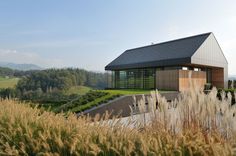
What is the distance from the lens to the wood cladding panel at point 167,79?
15.4 metres

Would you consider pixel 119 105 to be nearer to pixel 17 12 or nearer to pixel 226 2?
pixel 226 2

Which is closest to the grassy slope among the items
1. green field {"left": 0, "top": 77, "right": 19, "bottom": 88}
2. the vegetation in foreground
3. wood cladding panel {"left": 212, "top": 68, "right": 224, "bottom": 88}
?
the vegetation in foreground

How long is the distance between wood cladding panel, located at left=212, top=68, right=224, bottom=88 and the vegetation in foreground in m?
17.9

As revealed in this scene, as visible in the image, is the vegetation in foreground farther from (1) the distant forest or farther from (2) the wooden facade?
(1) the distant forest

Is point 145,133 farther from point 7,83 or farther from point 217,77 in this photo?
point 7,83

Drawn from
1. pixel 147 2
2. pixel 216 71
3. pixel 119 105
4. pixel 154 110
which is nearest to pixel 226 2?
pixel 147 2

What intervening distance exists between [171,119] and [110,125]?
0.88 meters

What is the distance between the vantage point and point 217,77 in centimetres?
1983

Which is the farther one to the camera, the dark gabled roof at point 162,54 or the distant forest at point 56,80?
the distant forest at point 56,80

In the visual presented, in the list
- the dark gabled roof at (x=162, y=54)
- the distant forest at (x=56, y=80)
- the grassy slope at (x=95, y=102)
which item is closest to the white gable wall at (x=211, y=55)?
the dark gabled roof at (x=162, y=54)

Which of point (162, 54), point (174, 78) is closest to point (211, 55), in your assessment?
point (162, 54)

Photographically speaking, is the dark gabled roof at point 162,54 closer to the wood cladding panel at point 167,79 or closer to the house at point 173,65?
the house at point 173,65

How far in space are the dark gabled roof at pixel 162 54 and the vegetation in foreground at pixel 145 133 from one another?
12552 mm

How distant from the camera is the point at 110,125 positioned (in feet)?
9.16
